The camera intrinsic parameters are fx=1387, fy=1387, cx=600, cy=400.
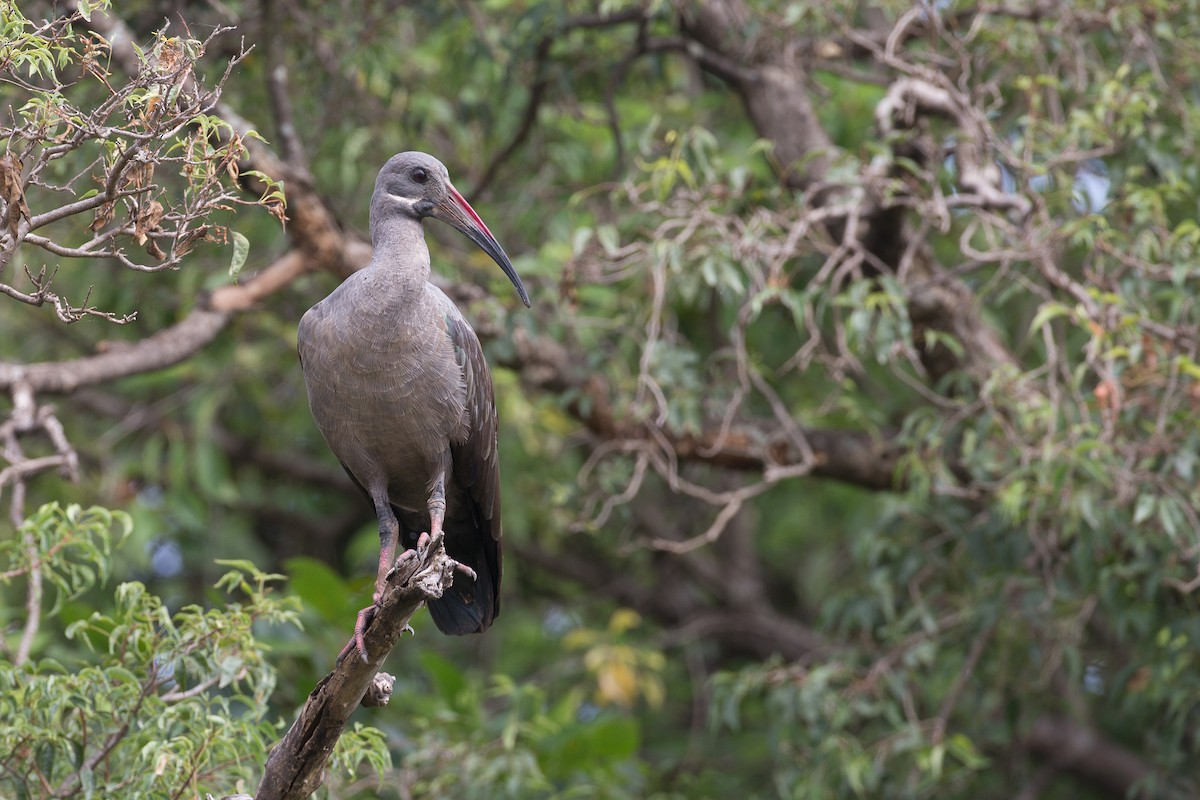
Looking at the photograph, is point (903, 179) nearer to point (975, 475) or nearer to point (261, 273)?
point (975, 475)

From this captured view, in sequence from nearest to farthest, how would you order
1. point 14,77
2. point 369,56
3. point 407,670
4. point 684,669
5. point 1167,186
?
point 14,77 → point 1167,186 → point 369,56 → point 407,670 → point 684,669

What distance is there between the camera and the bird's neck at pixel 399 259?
4.46 meters

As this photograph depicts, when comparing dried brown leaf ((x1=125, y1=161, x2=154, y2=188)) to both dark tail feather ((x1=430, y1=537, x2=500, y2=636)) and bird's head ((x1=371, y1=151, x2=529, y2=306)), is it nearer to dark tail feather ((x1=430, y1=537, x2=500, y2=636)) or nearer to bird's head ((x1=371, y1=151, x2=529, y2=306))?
bird's head ((x1=371, y1=151, x2=529, y2=306))

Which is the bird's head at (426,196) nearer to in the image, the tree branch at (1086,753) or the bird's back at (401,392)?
the bird's back at (401,392)

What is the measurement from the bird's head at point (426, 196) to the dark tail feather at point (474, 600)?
41.9 inches

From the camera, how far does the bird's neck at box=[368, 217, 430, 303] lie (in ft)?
14.6

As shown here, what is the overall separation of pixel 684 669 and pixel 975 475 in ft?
13.4

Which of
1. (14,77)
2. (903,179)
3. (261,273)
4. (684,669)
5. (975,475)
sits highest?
(14,77)

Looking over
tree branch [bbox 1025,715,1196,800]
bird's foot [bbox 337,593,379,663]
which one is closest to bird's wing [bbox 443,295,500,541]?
bird's foot [bbox 337,593,379,663]

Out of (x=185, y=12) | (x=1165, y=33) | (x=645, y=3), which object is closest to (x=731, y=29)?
(x=645, y=3)

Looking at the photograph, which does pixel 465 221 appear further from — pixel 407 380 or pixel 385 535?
pixel 385 535

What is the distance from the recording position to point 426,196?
477cm

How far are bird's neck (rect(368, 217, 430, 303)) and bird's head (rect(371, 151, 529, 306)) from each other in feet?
0.24

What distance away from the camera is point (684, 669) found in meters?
9.61
